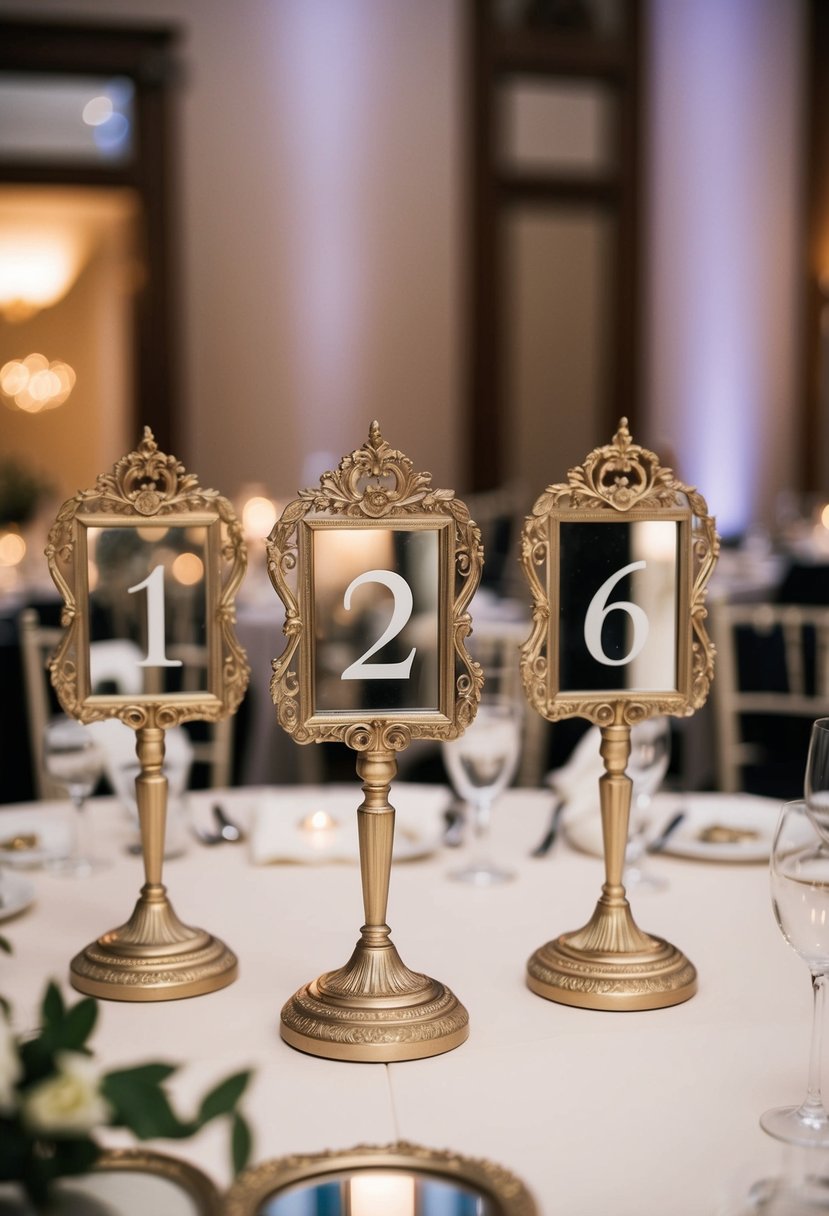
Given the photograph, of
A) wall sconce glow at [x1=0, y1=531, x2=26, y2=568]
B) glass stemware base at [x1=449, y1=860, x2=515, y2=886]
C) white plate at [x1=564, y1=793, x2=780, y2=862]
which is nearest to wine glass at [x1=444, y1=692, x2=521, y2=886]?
glass stemware base at [x1=449, y1=860, x2=515, y2=886]

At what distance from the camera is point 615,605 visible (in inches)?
49.2

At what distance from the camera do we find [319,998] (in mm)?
1118

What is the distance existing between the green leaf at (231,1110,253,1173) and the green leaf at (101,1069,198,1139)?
0.04m

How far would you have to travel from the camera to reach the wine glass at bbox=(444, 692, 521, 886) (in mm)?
1570

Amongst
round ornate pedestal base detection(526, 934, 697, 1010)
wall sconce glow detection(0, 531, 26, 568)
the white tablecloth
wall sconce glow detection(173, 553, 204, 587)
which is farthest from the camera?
wall sconce glow detection(0, 531, 26, 568)

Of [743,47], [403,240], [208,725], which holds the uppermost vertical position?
[743,47]

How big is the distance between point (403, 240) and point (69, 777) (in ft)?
19.9

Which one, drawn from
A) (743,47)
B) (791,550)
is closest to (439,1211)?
(791,550)

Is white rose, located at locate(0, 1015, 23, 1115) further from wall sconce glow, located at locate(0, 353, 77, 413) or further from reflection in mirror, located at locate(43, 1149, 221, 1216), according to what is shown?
wall sconce glow, located at locate(0, 353, 77, 413)

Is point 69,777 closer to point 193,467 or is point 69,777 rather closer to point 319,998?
point 319,998

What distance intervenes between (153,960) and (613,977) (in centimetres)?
40

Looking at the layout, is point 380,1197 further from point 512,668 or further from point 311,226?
point 311,226

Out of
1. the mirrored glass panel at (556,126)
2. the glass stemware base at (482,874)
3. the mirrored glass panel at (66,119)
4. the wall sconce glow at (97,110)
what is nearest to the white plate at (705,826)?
the glass stemware base at (482,874)

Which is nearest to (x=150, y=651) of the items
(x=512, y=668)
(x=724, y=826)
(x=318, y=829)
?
(x=318, y=829)
